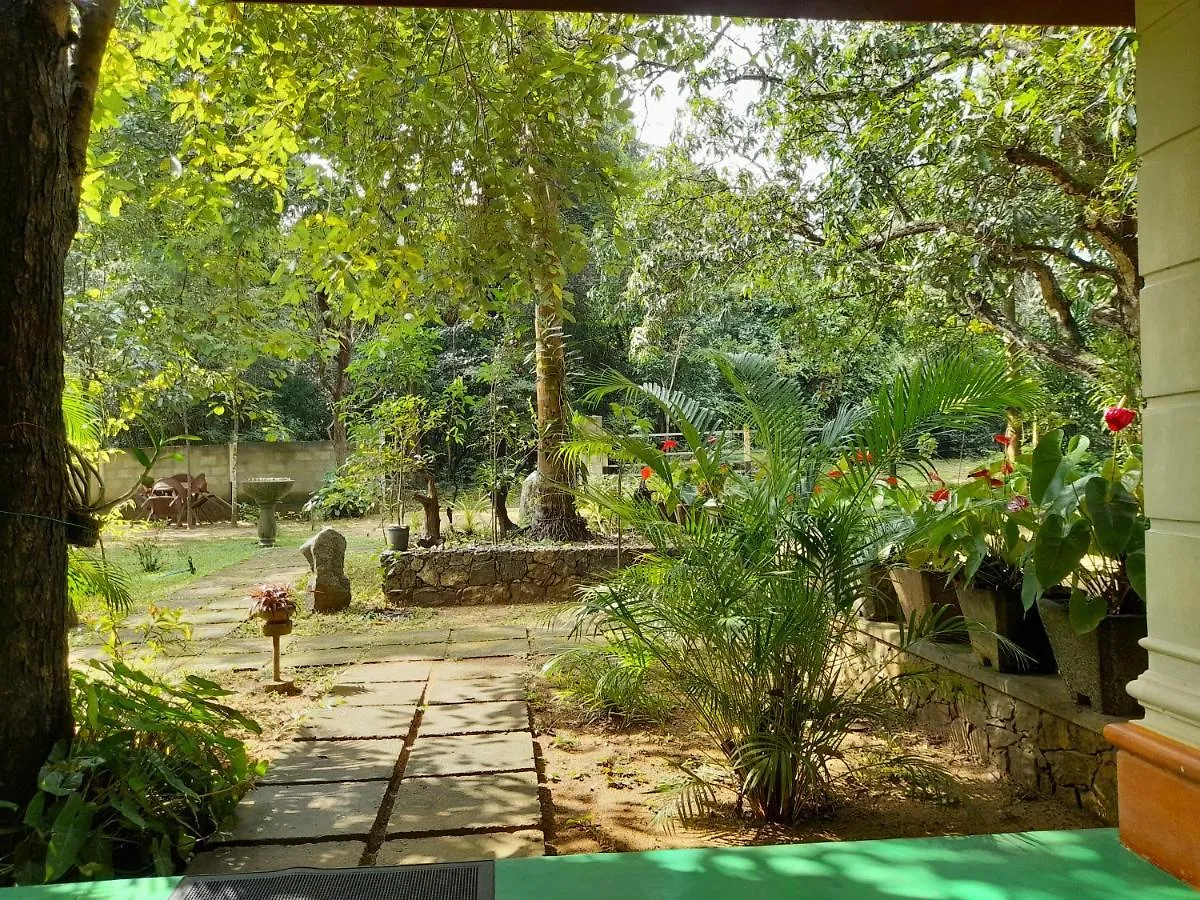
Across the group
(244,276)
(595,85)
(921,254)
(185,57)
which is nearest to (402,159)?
(595,85)

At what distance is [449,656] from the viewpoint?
473 centimetres

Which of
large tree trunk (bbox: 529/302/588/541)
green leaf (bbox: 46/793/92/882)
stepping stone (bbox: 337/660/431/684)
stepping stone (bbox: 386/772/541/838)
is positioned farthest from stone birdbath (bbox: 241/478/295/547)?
green leaf (bbox: 46/793/92/882)

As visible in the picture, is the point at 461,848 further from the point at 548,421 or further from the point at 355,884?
the point at 548,421


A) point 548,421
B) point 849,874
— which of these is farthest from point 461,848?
point 548,421

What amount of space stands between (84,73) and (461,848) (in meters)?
2.41

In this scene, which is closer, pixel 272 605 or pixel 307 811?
pixel 307 811

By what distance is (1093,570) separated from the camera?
2.62 metres

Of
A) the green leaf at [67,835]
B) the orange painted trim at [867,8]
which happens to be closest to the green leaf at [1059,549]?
the orange painted trim at [867,8]

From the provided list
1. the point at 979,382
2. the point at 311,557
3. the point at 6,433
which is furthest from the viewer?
the point at 311,557

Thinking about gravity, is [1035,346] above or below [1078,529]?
above

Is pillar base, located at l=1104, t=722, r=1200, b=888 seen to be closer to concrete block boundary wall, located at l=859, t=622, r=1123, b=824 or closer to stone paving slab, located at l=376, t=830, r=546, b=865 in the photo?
concrete block boundary wall, located at l=859, t=622, r=1123, b=824

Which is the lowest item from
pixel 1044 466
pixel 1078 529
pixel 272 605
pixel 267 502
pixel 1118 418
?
pixel 272 605

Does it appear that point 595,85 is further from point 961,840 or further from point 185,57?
point 961,840

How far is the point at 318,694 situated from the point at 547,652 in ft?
4.16
